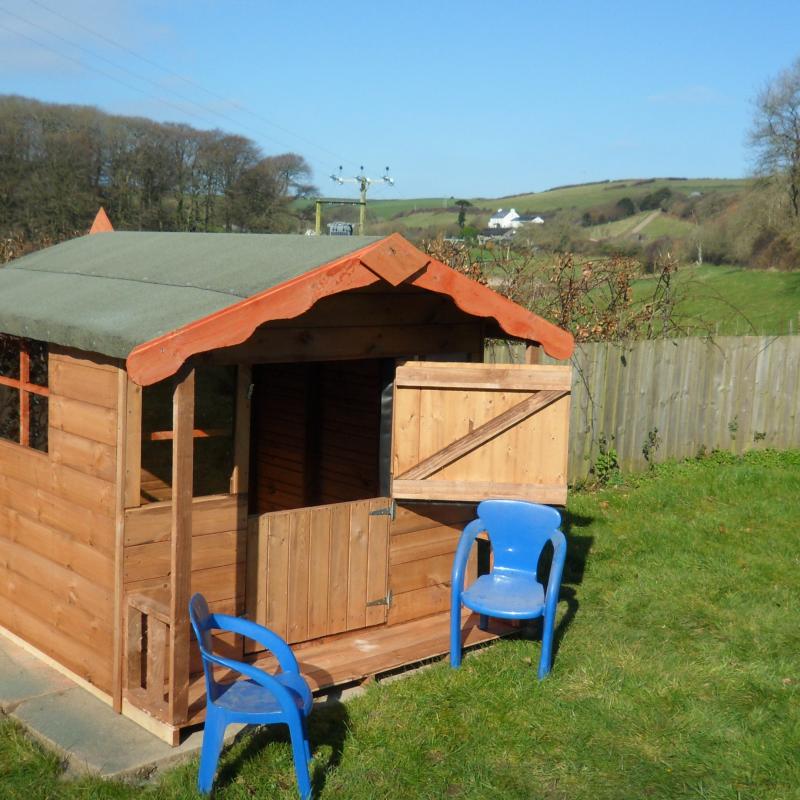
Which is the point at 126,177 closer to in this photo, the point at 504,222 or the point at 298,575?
the point at 504,222

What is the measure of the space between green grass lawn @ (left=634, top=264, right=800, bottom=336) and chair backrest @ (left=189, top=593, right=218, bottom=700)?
18081mm

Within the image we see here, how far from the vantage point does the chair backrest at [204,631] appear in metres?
4.91

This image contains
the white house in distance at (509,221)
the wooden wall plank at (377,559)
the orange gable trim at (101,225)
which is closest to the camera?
the wooden wall plank at (377,559)

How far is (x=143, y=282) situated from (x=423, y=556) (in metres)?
2.66

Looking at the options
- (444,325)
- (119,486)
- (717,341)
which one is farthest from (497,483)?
(717,341)

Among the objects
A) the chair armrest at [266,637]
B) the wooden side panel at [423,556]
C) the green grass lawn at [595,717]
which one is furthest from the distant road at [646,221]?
the chair armrest at [266,637]

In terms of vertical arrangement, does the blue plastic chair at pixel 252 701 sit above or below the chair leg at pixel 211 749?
above

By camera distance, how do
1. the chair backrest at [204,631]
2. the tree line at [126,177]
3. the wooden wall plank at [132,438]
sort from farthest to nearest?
the tree line at [126,177] < the wooden wall plank at [132,438] < the chair backrest at [204,631]

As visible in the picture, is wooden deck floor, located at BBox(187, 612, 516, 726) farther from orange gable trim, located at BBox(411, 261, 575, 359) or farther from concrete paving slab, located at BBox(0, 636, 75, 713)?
orange gable trim, located at BBox(411, 261, 575, 359)

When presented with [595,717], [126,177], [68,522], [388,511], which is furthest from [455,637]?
[126,177]

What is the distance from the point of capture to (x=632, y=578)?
827 centimetres

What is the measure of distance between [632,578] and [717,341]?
5030mm

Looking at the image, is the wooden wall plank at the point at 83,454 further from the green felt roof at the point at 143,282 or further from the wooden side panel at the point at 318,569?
the wooden side panel at the point at 318,569

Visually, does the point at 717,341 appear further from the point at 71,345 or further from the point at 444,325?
the point at 71,345
